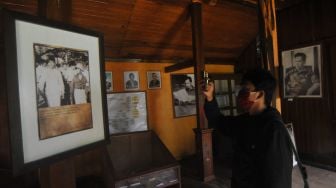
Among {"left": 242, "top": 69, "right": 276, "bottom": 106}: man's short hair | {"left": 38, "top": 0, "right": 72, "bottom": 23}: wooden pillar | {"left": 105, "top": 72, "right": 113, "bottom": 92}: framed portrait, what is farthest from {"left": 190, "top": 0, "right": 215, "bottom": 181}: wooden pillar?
{"left": 38, "top": 0, "right": 72, "bottom": 23}: wooden pillar

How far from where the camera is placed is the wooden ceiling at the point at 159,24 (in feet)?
10.3

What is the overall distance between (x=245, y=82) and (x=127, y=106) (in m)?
2.98

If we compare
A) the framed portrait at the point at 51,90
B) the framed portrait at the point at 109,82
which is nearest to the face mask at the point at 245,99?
the framed portrait at the point at 51,90

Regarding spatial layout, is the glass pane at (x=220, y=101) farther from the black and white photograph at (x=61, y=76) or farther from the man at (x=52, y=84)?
the man at (x=52, y=84)

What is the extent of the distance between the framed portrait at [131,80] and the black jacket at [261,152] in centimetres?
284

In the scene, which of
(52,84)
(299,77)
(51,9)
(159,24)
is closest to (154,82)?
(159,24)

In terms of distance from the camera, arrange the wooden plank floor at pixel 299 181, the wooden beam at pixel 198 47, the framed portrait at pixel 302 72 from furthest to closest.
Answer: the framed portrait at pixel 302 72
the wooden beam at pixel 198 47
the wooden plank floor at pixel 299 181

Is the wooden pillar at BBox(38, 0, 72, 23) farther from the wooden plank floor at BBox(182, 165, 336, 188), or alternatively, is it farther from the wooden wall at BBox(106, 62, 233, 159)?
the wooden plank floor at BBox(182, 165, 336, 188)

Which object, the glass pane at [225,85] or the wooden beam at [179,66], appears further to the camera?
the glass pane at [225,85]

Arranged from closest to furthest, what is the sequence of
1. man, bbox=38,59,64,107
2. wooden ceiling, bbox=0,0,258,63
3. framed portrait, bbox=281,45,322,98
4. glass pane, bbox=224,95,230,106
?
man, bbox=38,59,64,107 < wooden ceiling, bbox=0,0,258,63 < framed portrait, bbox=281,45,322,98 < glass pane, bbox=224,95,230,106

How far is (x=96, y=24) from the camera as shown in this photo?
10.9 feet

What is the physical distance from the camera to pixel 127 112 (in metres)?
4.16

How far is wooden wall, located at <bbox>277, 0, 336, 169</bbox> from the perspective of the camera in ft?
12.6

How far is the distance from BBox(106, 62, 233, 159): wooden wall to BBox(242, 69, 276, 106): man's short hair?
2.96 meters
